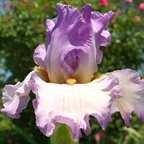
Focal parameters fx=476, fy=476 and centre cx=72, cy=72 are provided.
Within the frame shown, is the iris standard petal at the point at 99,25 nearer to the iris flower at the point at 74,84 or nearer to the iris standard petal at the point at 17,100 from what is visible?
the iris flower at the point at 74,84

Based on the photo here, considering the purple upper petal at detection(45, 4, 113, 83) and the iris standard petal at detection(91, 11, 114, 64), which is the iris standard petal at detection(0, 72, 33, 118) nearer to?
the purple upper petal at detection(45, 4, 113, 83)

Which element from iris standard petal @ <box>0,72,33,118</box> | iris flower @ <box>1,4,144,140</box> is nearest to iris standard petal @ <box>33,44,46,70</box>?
iris flower @ <box>1,4,144,140</box>

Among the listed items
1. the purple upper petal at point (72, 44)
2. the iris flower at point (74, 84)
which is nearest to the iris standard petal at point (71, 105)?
the iris flower at point (74, 84)

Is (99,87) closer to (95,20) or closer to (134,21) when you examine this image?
(95,20)

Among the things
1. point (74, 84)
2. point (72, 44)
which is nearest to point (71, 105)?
point (74, 84)

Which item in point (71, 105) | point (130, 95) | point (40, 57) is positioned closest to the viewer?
point (71, 105)

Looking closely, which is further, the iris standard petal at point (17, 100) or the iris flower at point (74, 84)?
the iris standard petal at point (17, 100)

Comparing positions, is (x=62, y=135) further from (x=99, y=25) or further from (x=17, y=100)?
(x=99, y=25)
